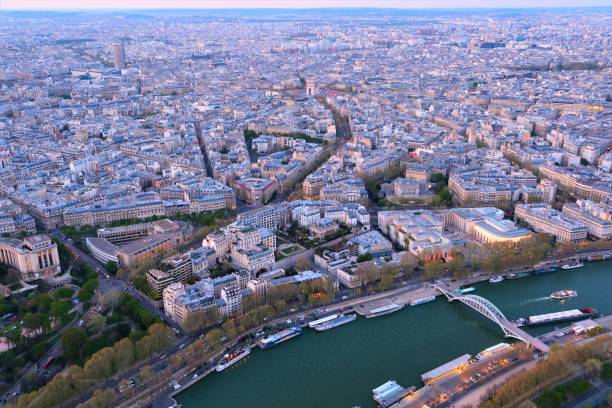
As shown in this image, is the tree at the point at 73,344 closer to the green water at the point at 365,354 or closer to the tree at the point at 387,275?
the green water at the point at 365,354

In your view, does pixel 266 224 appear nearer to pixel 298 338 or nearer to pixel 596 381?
pixel 298 338

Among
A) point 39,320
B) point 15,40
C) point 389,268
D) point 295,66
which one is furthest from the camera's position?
point 15,40

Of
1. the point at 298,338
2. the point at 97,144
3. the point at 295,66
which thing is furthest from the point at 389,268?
the point at 295,66

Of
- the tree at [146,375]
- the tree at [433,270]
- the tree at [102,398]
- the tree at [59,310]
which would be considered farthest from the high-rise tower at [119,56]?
the tree at [102,398]

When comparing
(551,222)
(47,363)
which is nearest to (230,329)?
(47,363)

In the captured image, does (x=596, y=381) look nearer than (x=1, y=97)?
Yes

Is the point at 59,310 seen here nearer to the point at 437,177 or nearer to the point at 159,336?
the point at 159,336

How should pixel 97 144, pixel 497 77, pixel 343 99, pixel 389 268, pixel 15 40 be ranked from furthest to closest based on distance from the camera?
pixel 15 40
pixel 497 77
pixel 343 99
pixel 97 144
pixel 389 268
